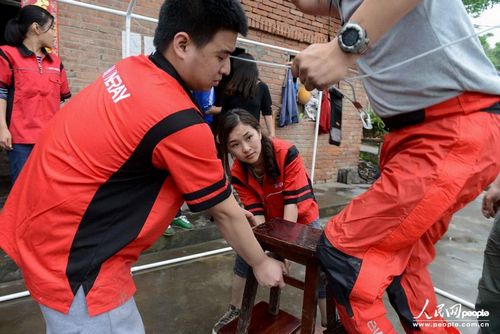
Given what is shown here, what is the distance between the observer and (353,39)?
0.95 metres

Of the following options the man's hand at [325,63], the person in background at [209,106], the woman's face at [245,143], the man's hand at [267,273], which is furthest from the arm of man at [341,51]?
the person in background at [209,106]

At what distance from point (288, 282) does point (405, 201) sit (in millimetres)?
1087

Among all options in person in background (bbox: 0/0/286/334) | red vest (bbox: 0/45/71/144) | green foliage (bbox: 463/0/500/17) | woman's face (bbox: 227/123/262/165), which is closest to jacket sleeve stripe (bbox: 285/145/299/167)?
woman's face (bbox: 227/123/262/165)

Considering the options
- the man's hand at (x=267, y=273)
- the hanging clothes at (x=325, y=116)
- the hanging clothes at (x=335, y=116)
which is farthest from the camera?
the hanging clothes at (x=325, y=116)

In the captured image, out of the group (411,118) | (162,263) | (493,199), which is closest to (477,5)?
(493,199)

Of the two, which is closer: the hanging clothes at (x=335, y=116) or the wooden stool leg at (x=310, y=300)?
the wooden stool leg at (x=310, y=300)

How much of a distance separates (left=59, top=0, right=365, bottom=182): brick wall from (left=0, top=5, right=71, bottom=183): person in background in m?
0.94

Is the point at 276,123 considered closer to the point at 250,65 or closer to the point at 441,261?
the point at 250,65

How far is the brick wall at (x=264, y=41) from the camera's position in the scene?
3529 mm

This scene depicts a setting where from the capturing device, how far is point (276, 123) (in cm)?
534

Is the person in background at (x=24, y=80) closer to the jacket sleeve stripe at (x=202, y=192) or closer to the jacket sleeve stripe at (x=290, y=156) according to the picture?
the jacket sleeve stripe at (x=290, y=156)

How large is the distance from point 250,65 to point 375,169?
17.9 ft

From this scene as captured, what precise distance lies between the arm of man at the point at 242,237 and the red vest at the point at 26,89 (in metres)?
2.09

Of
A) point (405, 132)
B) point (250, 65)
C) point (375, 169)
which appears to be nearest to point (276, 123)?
point (250, 65)
